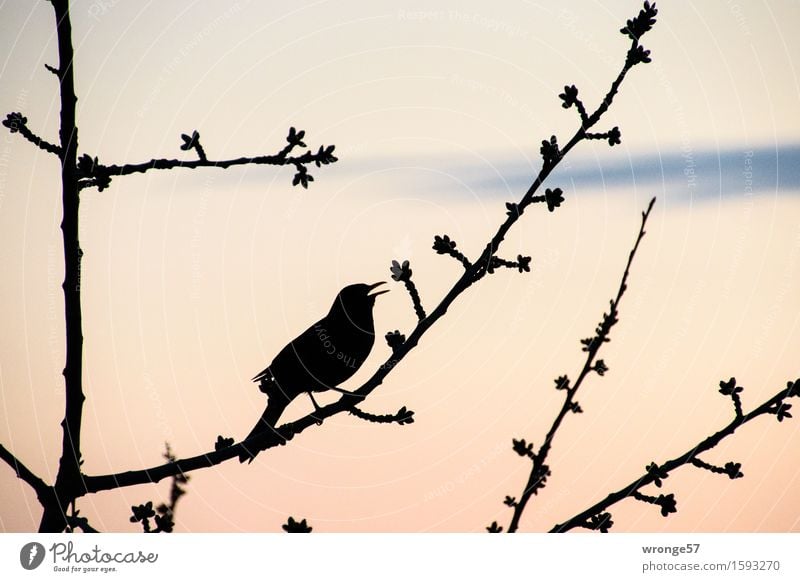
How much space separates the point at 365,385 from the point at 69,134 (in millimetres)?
1553

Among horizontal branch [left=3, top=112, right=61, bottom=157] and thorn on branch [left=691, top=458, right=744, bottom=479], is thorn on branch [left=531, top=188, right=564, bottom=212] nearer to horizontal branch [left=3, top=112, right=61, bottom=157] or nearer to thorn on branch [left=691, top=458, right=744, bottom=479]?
thorn on branch [left=691, top=458, right=744, bottom=479]

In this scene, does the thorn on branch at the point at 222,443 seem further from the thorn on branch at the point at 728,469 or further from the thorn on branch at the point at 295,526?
the thorn on branch at the point at 728,469

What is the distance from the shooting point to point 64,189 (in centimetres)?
312

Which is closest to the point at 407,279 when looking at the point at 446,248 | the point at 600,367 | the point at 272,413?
the point at 446,248

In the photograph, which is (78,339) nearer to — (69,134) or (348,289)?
(69,134)

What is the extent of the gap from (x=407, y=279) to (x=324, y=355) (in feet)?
4.39

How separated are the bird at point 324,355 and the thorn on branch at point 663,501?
1.92 metres

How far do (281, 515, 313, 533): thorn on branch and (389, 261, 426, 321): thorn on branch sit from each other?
105 centimetres

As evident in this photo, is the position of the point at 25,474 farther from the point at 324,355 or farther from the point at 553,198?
the point at 553,198

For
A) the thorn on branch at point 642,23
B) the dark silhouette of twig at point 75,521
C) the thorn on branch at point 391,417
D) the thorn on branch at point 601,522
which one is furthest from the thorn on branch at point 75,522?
the thorn on branch at point 642,23

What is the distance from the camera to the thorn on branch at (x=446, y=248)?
3.27 meters

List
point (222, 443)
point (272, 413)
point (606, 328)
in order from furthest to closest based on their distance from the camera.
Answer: point (272, 413), point (222, 443), point (606, 328)

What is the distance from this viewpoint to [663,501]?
324cm
